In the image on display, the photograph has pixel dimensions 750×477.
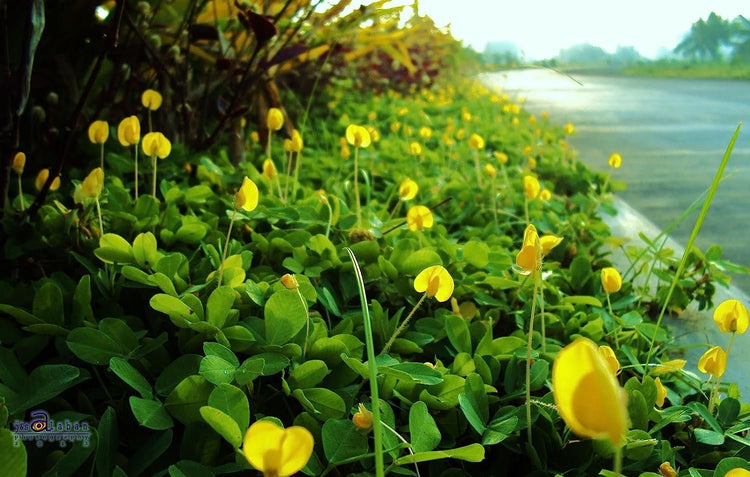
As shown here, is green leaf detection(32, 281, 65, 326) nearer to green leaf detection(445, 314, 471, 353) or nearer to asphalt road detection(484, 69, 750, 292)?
green leaf detection(445, 314, 471, 353)

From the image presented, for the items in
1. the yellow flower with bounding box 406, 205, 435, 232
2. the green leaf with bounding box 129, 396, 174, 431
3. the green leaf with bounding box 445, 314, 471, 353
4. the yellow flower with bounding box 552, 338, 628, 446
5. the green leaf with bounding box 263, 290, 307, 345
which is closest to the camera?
the yellow flower with bounding box 552, 338, 628, 446

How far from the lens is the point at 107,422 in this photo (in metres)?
0.58

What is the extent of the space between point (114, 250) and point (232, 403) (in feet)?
1.14

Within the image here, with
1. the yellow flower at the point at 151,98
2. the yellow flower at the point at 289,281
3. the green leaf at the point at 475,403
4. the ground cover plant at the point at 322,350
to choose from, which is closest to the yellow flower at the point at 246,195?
the ground cover plant at the point at 322,350

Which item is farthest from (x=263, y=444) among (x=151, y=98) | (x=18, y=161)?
(x=151, y=98)

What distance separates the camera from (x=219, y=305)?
695 mm

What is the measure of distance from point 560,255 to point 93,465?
1.02 m

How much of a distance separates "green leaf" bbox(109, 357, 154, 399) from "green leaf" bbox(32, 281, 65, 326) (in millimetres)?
151

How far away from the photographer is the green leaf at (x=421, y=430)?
1.95 ft

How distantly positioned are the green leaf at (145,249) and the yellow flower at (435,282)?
0.37m

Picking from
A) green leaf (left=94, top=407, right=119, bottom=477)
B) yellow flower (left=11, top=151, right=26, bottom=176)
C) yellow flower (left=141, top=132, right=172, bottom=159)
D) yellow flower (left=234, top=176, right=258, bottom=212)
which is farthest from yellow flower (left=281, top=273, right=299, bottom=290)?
yellow flower (left=11, top=151, right=26, bottom=176)

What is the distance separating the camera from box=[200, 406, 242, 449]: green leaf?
509 millimetres

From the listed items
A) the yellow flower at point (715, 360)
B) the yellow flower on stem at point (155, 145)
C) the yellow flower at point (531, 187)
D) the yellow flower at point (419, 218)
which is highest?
the yellow flower on stem at point (155, 145)

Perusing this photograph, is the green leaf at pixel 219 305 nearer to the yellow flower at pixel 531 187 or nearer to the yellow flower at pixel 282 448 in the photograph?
the yellow flower at pixel 282 448
